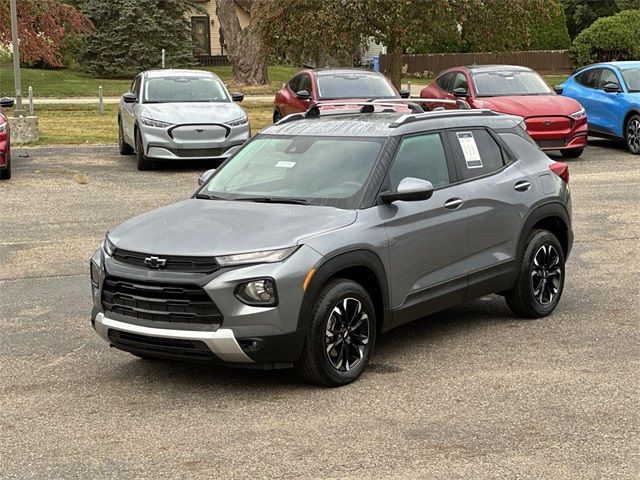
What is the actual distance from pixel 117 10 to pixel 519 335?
44.6m

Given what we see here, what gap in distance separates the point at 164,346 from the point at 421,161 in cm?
229

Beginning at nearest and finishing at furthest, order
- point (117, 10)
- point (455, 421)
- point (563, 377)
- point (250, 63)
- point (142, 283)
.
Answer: point (455, 421) → point (142, 283) → point (563, 377) → point (250, 63) → point (117, 10)

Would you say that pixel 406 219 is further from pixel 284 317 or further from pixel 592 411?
pixel 592 411

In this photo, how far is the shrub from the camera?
4841 cm

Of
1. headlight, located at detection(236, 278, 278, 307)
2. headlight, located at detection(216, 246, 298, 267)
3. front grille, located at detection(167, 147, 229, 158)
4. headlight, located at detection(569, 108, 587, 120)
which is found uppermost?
headlight, located at detection(216, 246, 298, 267)

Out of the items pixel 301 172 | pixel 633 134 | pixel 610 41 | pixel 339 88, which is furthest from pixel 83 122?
pixel 610 41

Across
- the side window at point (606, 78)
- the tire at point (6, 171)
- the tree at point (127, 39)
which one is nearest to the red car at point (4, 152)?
the tire at point (6, 171)

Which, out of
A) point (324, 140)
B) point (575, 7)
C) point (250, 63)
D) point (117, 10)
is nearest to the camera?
point (324, 140)

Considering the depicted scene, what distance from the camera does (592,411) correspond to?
6.04 m

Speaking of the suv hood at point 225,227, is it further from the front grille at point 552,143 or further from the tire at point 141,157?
the front grille at point 552,143

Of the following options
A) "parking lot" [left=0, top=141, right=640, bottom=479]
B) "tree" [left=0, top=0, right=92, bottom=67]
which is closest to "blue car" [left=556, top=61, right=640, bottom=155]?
"parking lot" [left=0, top=141, right=640, bottom=479]

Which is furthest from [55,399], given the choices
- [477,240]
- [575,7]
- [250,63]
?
[575,7]

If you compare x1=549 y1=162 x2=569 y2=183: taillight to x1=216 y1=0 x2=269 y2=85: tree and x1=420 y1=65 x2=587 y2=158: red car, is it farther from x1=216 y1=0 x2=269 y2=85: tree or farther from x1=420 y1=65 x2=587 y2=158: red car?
x1=216 y1=0 x2=269 y2=85: tree

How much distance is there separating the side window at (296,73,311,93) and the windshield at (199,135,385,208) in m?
12.7
